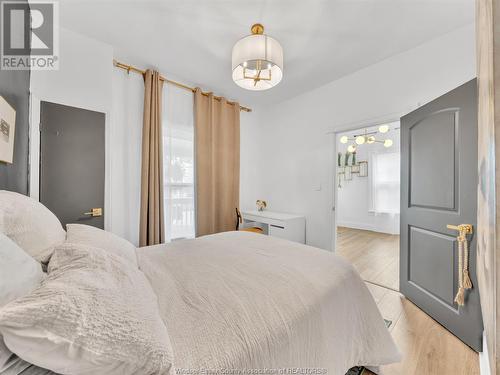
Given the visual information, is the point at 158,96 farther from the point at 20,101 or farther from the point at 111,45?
the point at 20,101

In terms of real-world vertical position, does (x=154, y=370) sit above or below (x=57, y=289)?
below

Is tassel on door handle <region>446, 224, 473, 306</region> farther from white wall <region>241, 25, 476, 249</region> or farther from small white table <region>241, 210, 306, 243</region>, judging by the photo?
small white table <region>241, 210, 306, 243</region>

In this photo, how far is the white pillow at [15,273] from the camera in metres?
0.57

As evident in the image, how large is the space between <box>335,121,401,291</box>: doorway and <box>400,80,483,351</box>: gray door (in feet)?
5.14

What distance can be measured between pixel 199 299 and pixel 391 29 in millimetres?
2829

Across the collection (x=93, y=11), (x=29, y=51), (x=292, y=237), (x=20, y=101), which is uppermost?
(x=93, y=11)

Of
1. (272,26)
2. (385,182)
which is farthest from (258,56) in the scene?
(385,182)

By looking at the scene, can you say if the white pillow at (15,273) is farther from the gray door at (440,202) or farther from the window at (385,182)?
the window at (385,182)

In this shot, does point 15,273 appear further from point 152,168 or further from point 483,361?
point 483,361

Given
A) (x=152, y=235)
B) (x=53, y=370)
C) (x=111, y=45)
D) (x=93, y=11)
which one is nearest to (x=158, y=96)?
(x=111, y=45)

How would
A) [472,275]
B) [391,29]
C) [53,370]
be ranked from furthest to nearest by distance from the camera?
[391,29]
[472,275]
[53,370]

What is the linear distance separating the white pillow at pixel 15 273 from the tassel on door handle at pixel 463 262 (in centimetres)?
243

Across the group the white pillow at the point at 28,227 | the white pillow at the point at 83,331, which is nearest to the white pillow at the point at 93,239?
the white pillow at the point at 28,227

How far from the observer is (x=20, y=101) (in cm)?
162
